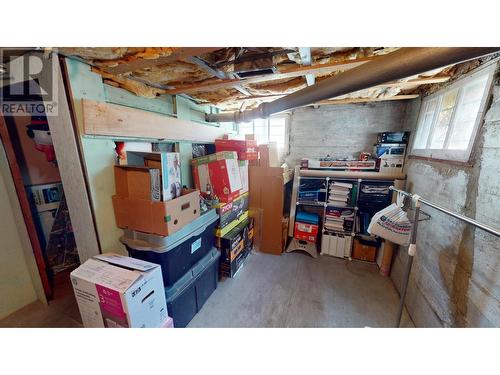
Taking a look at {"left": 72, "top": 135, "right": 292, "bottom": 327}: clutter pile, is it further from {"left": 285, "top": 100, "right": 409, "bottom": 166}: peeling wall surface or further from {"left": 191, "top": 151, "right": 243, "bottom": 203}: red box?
{"left": 285, "top": 100, "right": 409, "bottom": 166}: peeling wall surface

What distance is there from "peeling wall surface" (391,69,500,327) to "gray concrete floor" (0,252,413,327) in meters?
0.42

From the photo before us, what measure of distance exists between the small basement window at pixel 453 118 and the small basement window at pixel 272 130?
180cm

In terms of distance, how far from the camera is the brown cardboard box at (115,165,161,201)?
4.65 feet

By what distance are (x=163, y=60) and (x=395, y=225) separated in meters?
2.32

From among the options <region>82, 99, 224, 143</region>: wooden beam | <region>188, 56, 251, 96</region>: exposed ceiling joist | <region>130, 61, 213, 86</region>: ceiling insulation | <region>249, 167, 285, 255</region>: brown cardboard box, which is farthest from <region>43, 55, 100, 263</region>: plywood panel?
<region>249, 167, 285, 255</region>: brown cardboard box

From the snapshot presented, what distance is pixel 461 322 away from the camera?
1.24m

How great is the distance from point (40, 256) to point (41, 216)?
0.46 metres

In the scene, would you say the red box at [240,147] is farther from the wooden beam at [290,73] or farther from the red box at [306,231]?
the red box at [306,231]

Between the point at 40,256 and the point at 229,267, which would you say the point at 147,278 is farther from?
the point at 40,256

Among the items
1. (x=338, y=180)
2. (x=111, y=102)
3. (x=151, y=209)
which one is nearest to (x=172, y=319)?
(x=151, y=209)

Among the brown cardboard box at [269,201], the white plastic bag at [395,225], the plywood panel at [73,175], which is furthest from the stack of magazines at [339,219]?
the plywood panel at [73,175]

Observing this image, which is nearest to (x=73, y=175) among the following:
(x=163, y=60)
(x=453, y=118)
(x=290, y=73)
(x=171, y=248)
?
(x=171, y=248)

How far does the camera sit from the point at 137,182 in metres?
1.47

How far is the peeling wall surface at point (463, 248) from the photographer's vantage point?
3.61 ft
